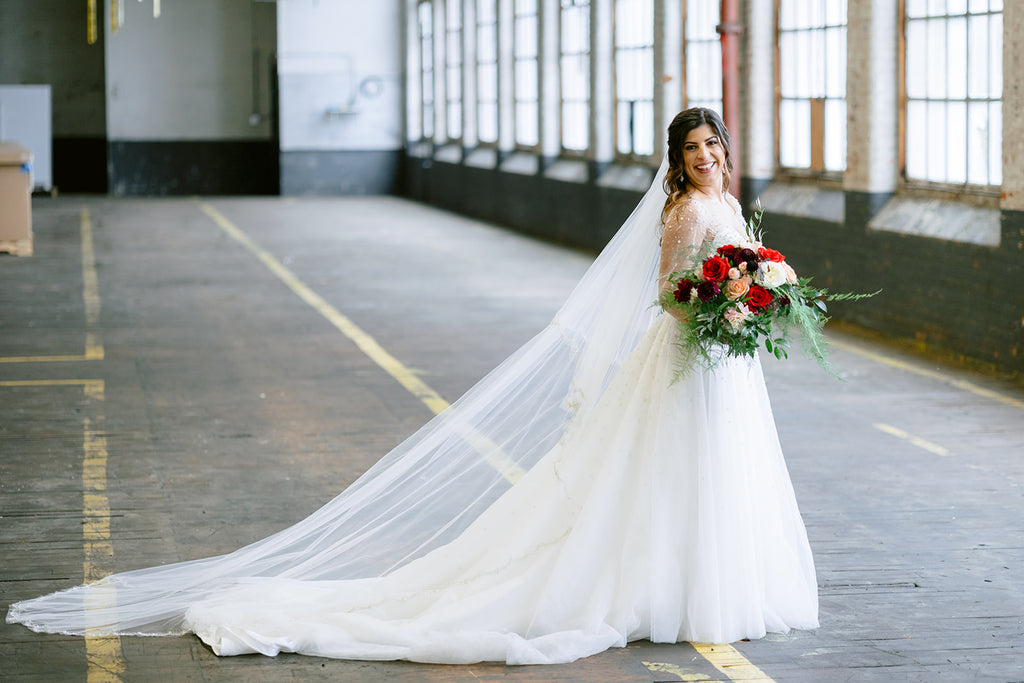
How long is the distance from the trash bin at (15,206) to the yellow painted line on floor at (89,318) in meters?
0.82

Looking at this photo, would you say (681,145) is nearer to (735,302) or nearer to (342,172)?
(735,302)

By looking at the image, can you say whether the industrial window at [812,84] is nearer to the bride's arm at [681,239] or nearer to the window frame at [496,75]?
the bride's arm at [681,239]

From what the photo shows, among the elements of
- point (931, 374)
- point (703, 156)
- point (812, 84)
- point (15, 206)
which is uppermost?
point (812, 84)

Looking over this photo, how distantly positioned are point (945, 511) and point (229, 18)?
28887 millimetres

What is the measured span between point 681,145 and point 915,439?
3830 millimetres

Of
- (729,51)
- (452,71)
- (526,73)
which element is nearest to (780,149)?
(729,51)

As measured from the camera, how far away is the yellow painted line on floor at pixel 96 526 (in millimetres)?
4809

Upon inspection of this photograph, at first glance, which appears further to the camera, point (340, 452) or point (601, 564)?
point (340, 452)

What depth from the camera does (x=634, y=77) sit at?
1931cm

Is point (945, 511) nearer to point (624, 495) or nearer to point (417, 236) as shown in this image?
point (624, 495)

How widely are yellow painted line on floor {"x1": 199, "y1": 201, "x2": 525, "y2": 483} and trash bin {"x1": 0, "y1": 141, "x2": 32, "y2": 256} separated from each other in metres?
3.00

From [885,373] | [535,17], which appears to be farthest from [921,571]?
[535,17]

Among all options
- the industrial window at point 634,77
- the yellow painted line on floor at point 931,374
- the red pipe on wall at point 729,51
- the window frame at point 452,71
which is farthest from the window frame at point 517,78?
the yellow painted line on floor at point 931,374

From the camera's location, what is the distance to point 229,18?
109 ft
